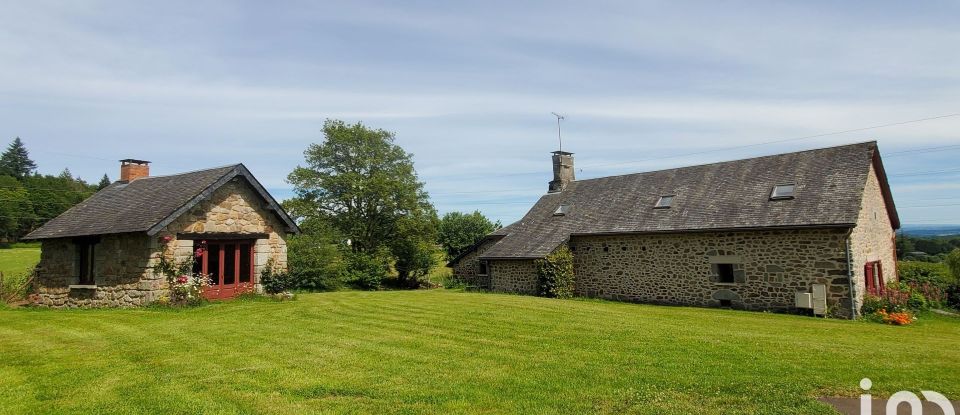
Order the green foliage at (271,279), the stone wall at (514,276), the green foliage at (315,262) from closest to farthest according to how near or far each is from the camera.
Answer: the green foliage at (271,279), the stone wall at (514,276), the green foliage at (315,262)

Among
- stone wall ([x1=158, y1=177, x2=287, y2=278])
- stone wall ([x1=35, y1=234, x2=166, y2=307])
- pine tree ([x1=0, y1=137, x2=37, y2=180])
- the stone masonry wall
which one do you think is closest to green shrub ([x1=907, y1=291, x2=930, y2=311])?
the stone masonry wall

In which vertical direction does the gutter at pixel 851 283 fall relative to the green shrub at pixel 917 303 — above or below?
above

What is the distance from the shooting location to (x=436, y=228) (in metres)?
35.6

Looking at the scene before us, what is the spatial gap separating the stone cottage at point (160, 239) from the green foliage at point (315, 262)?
7.10m

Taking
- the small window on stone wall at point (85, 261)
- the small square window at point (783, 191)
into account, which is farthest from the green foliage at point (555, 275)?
the small window on stone wall at point (85, 261)

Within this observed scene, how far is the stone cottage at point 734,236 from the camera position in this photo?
54.2 feet

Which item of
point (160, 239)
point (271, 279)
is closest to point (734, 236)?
point (271, 279)

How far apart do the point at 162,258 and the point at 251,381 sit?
35.0 ft

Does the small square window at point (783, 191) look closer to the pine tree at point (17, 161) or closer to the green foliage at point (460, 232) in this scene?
the green foliage at point (460, 232)

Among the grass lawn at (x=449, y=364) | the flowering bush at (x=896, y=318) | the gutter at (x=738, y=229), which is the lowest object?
the flowering bush at (x=896, y=318)

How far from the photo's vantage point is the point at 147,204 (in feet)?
56.1

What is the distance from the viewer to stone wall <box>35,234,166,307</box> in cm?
1547

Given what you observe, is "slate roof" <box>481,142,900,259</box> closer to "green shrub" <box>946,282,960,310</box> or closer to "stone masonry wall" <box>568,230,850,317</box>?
"stone masonry wall" <box>568,230,850,317</box>

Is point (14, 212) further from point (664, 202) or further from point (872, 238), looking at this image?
point (872, 238)
